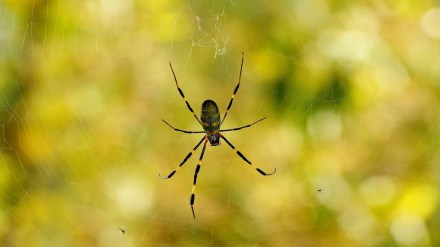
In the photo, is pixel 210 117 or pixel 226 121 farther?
pixel 226 121

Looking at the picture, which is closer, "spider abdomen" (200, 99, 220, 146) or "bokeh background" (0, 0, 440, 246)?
"spider abdomen" (200, 99, 220, 146)

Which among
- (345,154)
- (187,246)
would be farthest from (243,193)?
(345,154)

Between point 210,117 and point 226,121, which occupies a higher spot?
point 226,121

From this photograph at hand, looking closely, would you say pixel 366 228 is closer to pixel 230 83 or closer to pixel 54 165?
pixel 230 83

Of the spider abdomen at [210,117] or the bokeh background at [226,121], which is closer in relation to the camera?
the spider abdomen at [210,117]
